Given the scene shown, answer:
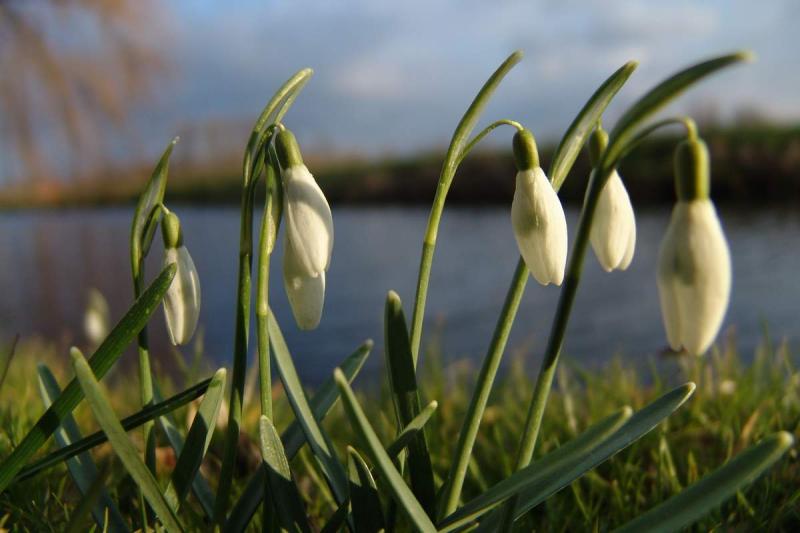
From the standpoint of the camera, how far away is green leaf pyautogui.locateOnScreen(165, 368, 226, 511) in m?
0.85

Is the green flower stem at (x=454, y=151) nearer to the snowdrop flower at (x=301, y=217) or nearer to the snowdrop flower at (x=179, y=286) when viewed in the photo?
the snowdrop flower at (x=301, y=217)

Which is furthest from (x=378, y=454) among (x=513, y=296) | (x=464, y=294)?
(x=464, y=294)

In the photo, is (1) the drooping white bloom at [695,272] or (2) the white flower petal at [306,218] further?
(2) the white flower petal at [306,218]

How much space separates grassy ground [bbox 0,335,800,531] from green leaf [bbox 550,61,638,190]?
476 mm

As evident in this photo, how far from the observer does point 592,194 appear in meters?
0.69

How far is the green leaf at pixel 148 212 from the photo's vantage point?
0.86 m

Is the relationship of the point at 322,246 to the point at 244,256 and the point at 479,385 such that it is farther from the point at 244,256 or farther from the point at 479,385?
the point at 479,385

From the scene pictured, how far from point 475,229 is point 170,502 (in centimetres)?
1007

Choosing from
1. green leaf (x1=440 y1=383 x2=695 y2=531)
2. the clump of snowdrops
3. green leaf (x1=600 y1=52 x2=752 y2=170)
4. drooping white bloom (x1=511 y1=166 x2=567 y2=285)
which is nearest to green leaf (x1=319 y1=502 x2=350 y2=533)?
the clump of snowdrops

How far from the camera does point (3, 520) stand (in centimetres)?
101

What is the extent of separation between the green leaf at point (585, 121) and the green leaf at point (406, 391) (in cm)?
22

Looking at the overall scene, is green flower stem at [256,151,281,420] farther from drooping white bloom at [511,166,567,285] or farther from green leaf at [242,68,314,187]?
drooping white bloom at [511,166,567,285]

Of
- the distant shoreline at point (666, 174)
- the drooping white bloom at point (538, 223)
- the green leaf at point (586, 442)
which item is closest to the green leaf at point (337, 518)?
the green leaf at point (586, 442)

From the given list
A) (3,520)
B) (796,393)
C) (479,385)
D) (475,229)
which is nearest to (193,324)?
(479,385)
